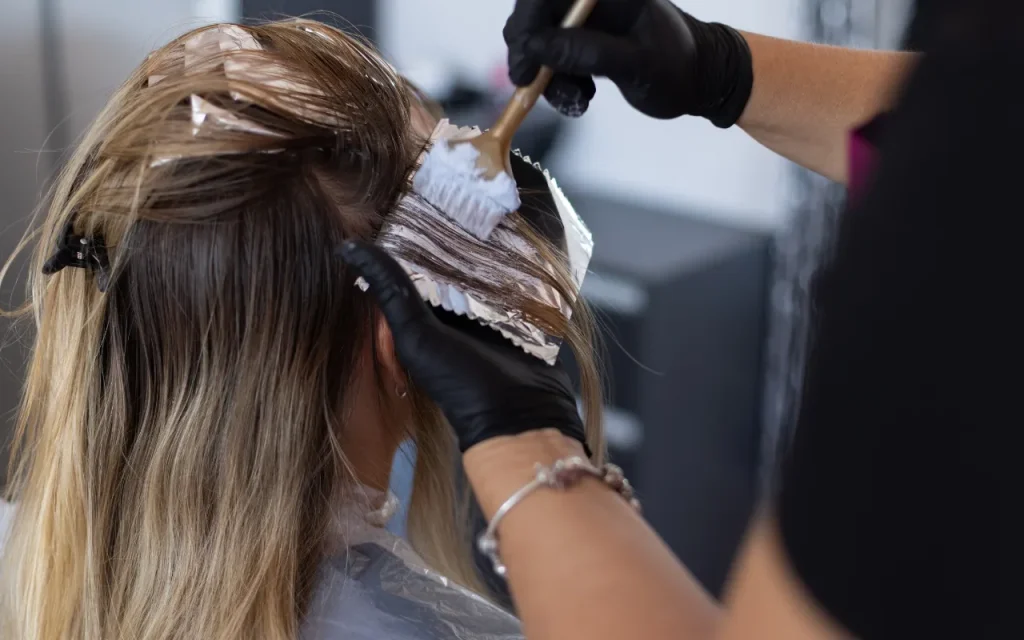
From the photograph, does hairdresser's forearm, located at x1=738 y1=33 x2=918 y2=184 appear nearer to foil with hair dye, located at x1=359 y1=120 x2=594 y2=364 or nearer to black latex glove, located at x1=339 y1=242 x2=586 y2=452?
foil with hair dye, located at x1=359 y1=120 x2=594 y2=364

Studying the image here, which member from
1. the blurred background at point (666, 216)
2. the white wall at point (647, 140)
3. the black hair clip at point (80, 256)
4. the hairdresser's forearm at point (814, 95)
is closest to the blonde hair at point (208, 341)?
the black hair clip at point (80, 256)

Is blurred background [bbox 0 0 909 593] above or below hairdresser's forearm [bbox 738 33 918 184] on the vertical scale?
below

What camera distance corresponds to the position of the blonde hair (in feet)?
2.82

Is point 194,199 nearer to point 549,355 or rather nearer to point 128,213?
point 128,213

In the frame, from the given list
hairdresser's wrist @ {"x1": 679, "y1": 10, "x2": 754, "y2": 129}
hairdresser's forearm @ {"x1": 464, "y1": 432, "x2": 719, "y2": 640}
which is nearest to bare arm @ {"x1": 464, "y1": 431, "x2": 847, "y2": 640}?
hairdresser's forearm @ {"x1": 464, "y1": 432, "x2": 719, "y2": 640}

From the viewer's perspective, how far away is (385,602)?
1.05m

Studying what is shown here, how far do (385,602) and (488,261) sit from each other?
0.38 meters

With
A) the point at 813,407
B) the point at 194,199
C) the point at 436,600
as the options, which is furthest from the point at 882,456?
the point at 436,600

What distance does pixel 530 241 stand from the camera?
988 mm

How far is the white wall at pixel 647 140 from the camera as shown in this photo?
2.41 metres

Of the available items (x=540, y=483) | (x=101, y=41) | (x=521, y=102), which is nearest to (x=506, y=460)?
(x=540, y=483)

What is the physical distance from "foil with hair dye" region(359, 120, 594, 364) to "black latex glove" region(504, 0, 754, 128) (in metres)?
0.10

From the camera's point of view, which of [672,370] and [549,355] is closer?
[549,355]

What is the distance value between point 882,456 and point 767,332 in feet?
7.17
